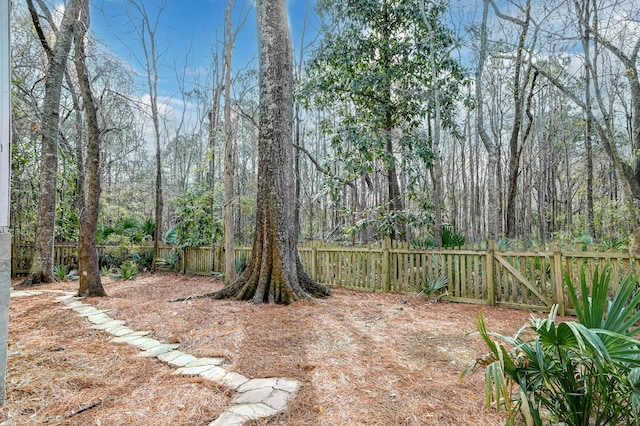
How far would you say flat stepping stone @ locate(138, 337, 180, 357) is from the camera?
122 inches

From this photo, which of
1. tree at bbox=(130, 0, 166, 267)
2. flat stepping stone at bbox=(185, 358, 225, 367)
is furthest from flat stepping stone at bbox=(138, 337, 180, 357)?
tree at bbox=(130, 0, 166, 267)

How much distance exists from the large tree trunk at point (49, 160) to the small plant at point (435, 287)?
8065 millimetres

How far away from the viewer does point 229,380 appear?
2482mm

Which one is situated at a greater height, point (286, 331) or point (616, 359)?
point (616, 359)

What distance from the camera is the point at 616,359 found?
5.04 ft

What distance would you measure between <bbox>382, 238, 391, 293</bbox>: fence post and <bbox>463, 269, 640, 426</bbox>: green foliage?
4733 mm

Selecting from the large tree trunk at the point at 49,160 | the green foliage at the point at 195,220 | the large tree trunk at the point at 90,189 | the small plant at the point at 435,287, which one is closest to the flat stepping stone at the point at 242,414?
the small plant at the point at 435,287

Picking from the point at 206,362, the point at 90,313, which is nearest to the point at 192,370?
the point at 206,362

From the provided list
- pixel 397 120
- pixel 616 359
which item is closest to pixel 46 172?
pixel 397 120

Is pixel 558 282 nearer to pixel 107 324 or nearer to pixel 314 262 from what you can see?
pixel 314 262

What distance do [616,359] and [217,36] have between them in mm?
12391

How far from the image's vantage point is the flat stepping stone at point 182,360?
9.34ft

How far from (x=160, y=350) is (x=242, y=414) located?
164cm

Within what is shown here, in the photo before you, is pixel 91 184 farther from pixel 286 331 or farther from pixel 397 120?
pixel 397 120
